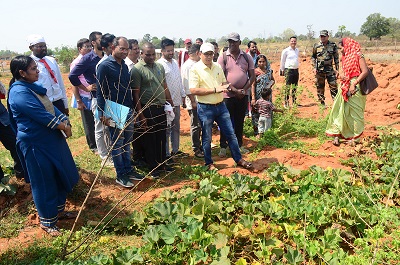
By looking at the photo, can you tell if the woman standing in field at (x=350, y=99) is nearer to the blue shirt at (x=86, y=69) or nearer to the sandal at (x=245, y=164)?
the sandal at (x=245, y=164)

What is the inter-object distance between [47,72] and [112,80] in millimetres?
1367

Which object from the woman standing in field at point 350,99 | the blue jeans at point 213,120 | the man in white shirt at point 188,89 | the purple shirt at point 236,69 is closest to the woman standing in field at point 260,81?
the purple shirt at point 236,69

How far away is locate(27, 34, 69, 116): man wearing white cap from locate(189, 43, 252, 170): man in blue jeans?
2.09m

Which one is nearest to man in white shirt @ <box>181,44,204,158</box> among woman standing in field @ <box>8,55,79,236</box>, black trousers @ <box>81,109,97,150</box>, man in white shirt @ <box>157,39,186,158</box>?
man in white shirt @ <box>157,39,186,158</box>

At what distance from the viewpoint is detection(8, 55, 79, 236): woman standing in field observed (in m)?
3.32

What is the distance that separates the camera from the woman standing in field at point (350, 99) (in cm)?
525

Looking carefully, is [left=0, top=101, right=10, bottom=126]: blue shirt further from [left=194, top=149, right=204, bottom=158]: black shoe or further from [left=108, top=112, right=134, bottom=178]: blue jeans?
[left=194, top=149, right=204, bottom=158]: black shoe

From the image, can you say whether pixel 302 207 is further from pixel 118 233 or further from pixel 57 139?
pixel 57 139

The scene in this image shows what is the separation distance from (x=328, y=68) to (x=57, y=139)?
669cm

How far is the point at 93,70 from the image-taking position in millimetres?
5359

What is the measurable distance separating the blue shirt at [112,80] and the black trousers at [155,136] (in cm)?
39

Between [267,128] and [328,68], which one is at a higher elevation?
[328,68]

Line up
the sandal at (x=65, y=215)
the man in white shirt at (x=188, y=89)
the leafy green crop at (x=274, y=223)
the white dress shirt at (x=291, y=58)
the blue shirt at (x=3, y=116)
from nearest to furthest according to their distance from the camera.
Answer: the leafy green crop at (x=274, y=223) → the sandal at (x=65, y=215) → the blue shirt at (x=3, y=116) → the man in white shirt at (x=188, y=89) → the white dress shirt at (x=291, y=58)

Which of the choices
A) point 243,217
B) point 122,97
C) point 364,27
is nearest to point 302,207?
point 243,217
